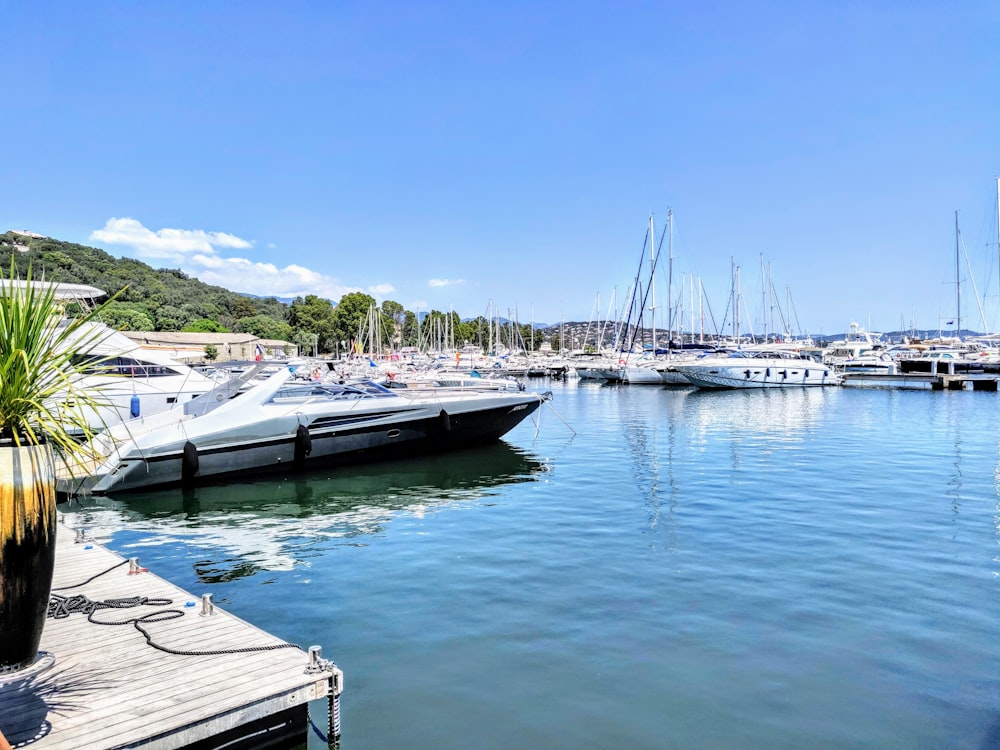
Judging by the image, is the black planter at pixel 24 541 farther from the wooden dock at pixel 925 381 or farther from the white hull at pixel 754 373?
the wooden dock at pixel 925 381

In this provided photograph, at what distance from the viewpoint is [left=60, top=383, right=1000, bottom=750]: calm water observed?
6.16 m

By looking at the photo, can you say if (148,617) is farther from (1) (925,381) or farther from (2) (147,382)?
(1) (925,381)

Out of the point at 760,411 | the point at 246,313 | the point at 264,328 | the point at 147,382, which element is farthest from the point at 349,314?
the point at 147,382

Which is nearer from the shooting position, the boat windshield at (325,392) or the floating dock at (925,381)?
the boat windshield at (325,392)

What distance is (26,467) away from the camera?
4652 mm

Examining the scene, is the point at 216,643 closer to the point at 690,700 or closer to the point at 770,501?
the point at 690,700

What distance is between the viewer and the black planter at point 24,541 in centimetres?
457

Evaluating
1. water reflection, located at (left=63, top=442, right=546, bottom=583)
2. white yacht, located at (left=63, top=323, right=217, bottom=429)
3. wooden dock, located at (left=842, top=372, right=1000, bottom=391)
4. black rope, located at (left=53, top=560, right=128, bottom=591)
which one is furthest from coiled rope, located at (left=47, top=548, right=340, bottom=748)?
wooden dock, located at (left=842, top=372, right=1000, bottom=391)

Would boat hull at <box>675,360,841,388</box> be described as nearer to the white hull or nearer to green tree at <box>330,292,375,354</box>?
the white hull

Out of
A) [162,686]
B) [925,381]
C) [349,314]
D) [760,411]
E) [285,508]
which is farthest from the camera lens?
[349,314]

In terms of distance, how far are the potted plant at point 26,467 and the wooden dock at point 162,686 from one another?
54 centimetres

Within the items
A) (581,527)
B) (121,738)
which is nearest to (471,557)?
(581,527)

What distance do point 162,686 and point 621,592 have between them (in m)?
5.79

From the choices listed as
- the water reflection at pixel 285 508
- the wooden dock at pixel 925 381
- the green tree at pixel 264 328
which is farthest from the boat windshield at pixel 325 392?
the green tree at pixel 264 328
